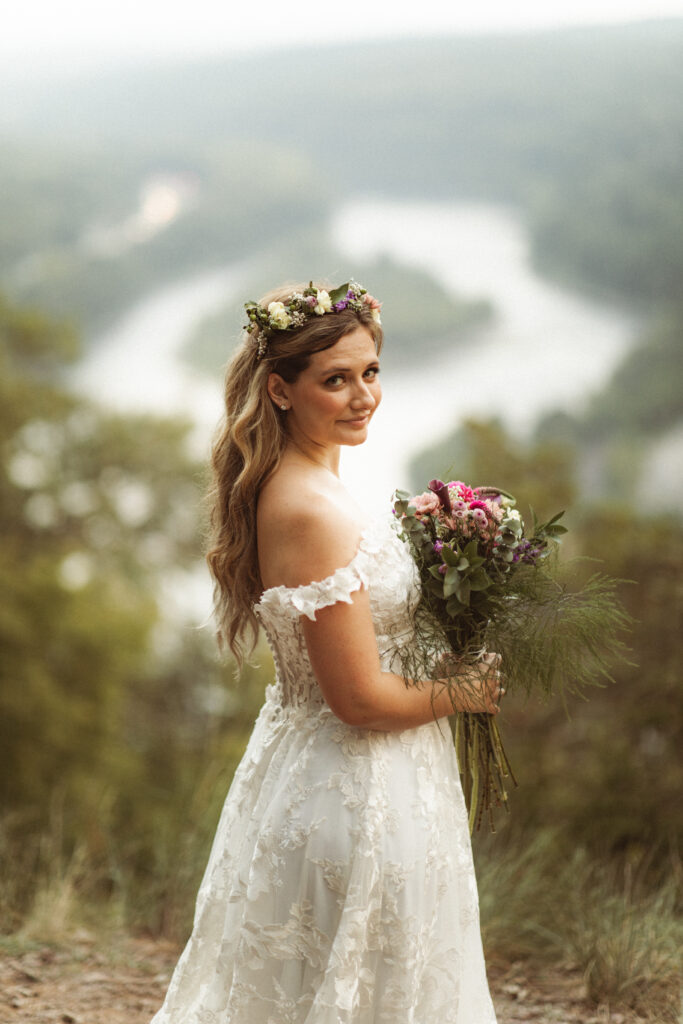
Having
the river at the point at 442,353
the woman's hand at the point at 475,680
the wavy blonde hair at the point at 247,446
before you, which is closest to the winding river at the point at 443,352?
the river at the point at 442,353

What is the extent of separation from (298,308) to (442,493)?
0.54 m

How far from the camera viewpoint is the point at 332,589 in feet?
6.69

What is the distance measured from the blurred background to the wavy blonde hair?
3.63 metres

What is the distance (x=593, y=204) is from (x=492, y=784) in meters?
7.45

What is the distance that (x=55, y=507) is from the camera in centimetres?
1103

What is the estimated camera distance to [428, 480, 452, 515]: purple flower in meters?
2.20

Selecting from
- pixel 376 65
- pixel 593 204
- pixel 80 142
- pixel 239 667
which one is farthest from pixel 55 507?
pixel 239 667

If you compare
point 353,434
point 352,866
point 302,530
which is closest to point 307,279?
point 353,434

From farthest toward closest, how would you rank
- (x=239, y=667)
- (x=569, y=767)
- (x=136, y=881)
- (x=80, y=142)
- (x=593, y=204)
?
(x=80, y=142), (x=593, y=204), (x=569, y=767), (x=136, y=881), (x=239, y=667)

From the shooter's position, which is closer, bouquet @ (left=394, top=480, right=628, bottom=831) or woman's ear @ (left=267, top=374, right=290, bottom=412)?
bouquet @ (left=394, top=480, right=628, bottom=831)

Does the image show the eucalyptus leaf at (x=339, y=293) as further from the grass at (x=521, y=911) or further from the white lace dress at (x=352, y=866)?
the grass at (x=521, y=911)

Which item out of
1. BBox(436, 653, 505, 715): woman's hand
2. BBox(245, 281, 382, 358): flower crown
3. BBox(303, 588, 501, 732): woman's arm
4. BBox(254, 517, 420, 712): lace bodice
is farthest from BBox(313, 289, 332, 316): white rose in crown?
BBox(436, 653, 505, 715): woman's hand

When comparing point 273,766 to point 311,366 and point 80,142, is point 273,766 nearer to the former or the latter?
point 311,366

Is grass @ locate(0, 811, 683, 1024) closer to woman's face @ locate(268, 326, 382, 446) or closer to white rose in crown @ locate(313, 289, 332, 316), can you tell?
woman's face @ locate(268, 326, 382, 446)
